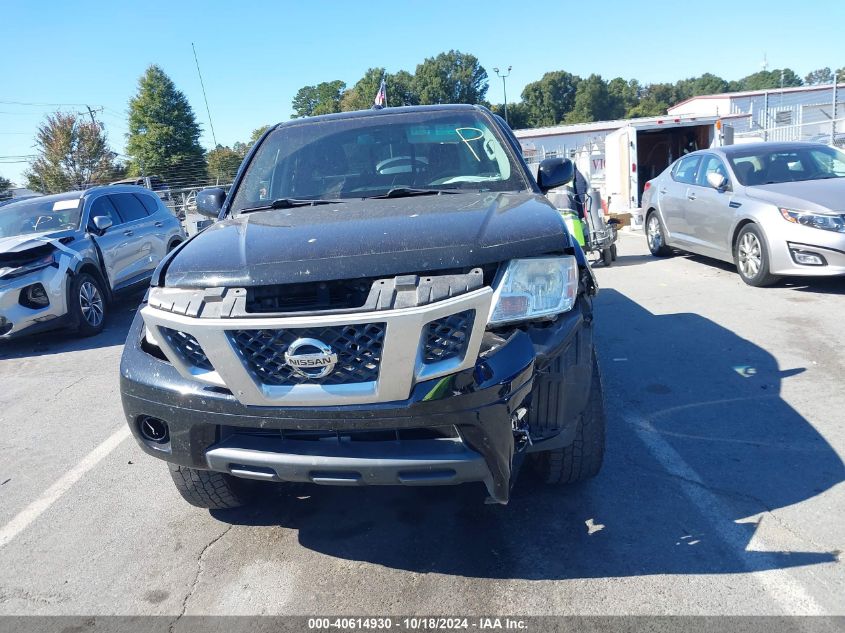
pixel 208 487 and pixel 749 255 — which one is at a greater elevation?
pixel 208 487

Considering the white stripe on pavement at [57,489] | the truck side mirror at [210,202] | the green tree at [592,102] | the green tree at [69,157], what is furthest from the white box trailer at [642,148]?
the green tree at [592,102]

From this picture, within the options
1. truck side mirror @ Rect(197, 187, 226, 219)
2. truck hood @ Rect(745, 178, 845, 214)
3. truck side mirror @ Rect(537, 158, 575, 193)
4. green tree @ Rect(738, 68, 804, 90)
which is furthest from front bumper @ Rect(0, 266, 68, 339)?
green tree @ Rect(738, 68, 804, 90)

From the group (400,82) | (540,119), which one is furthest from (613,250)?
(540,119)

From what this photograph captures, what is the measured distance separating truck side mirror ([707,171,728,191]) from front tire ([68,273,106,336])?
7559 mm

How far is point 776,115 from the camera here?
23.8 m

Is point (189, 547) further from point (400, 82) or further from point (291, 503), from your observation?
point (400, 82)

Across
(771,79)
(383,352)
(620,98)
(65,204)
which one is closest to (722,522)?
(383,352)

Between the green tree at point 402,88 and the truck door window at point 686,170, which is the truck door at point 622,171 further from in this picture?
the green tree at point 402,88

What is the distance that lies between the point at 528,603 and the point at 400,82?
95.9m

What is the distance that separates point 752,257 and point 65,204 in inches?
329

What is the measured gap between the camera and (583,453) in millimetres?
3105

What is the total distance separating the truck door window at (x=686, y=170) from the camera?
9258 mm

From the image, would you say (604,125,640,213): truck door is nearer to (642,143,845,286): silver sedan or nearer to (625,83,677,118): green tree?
(642,143,845,286): silver sedan

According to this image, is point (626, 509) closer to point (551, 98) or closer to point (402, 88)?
point (402, 88)
